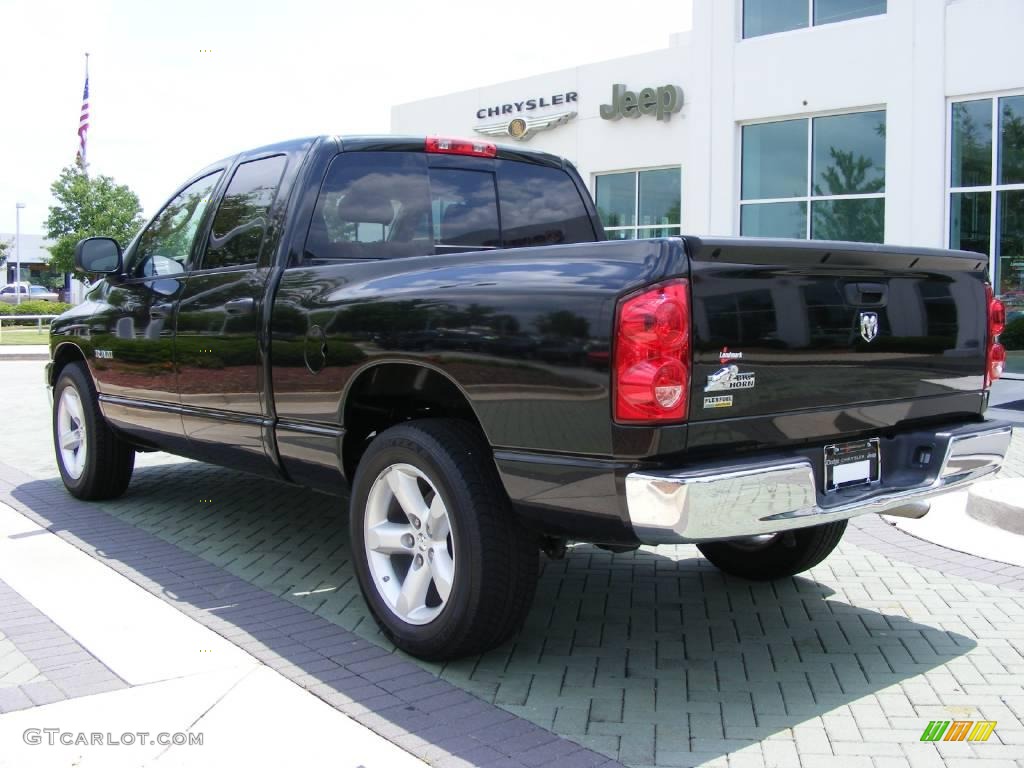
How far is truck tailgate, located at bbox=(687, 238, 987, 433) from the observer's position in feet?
10.6

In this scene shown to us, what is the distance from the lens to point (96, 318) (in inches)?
245

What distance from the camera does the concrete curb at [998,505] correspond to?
5.80 m

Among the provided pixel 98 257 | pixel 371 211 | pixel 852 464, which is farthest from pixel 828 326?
pixel 98 257

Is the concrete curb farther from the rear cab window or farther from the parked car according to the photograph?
the parked car

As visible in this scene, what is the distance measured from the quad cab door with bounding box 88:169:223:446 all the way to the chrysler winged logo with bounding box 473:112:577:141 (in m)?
17.4

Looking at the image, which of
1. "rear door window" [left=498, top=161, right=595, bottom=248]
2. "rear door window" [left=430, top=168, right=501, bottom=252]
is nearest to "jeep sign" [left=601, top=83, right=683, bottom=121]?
"rear door window" [left=498, top=161, right=595, bottom=248]

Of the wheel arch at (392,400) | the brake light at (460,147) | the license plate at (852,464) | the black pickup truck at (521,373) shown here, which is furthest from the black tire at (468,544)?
the brake light at (460,147)

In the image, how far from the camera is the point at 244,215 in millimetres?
5164

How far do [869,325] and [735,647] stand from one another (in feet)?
4.50

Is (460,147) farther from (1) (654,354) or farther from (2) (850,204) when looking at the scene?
(2) (850,204)

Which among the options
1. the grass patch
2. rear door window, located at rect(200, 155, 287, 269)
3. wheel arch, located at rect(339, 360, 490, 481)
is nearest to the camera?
wheel arch, located at rect(339, 360, 490, 481)

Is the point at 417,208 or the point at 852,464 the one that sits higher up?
the point at 417,208

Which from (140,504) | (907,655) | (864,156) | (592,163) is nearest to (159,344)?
(140,504)

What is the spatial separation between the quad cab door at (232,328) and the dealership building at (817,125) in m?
13.5
